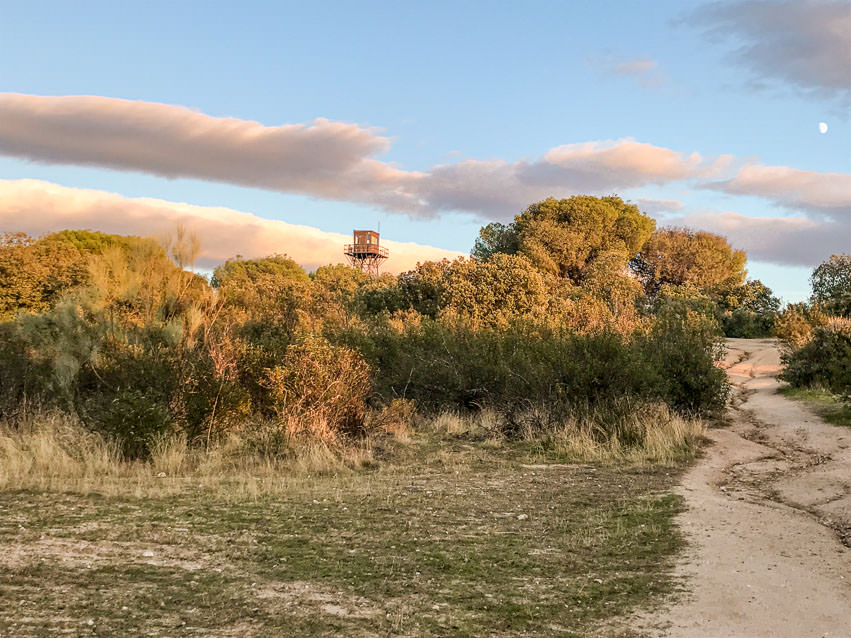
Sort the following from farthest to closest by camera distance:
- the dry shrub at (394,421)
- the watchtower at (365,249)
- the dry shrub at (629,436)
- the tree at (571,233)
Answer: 1. the watchtower at (365,249)
2. the tree at (571,233)
3. the dry shrub at (394,421)
4. the dry shrub at (629,436)

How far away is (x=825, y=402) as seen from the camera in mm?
18547

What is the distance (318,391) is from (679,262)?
142ft

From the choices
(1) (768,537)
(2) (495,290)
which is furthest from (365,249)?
(1) (768,537)

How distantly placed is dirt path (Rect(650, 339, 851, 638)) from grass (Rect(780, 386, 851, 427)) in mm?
577

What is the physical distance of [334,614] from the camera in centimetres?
519

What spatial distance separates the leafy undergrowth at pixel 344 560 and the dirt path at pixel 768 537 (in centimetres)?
38

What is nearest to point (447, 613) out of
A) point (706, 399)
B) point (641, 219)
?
point (706, 399)

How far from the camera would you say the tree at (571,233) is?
152 feet

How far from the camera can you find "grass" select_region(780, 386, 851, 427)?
15.9 m

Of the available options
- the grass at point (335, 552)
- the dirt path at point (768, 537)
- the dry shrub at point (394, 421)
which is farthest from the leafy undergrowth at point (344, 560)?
the dry shrub at point (394, 421)

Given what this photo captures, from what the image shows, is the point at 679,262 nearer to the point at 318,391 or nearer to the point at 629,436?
the point at 629,436

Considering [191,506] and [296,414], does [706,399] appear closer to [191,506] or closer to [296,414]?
[296,414]

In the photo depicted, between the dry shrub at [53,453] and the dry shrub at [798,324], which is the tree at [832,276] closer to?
the dry shrub at [798,324]

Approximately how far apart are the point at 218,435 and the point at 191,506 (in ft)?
12.6
